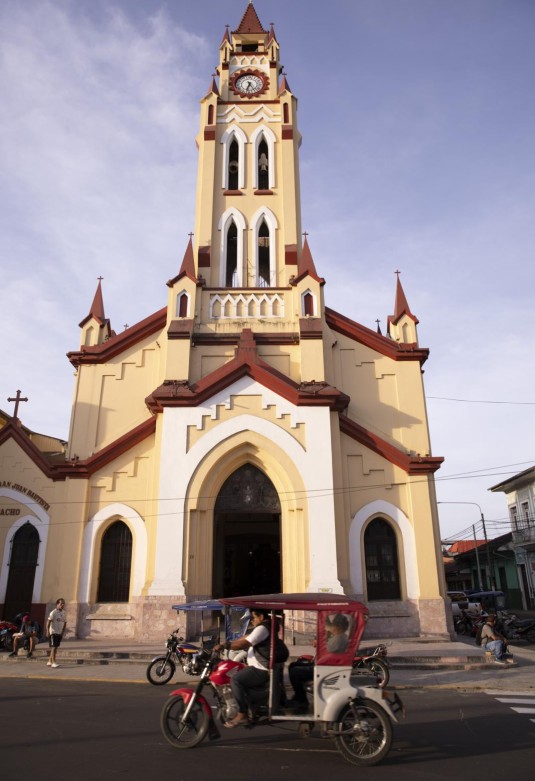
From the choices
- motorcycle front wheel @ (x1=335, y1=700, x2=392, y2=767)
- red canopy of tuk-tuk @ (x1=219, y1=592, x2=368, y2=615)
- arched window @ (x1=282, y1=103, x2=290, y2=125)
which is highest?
arched window @ (x1=282, y1=103, x2=290, y2=125)

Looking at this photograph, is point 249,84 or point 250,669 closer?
point 250,669

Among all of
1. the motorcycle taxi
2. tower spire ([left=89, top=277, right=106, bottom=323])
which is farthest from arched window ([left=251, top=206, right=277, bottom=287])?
the motorcycle taxi

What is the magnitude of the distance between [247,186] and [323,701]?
2103 centimetres

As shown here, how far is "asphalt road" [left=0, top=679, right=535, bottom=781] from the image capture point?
19.7 feet

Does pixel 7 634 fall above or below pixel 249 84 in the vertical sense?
below

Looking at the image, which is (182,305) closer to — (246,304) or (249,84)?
(246,304)

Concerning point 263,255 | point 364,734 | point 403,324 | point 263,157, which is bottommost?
point 364,734

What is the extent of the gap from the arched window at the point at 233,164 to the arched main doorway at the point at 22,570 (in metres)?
15.5

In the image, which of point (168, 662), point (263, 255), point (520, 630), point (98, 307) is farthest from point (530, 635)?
point (98, 307)

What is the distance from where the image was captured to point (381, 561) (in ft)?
59.4

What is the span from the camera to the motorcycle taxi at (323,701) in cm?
650

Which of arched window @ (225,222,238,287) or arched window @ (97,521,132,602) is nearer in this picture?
arched window @ (97,521,132,602)

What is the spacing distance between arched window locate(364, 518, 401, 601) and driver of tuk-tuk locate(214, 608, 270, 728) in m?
11.1

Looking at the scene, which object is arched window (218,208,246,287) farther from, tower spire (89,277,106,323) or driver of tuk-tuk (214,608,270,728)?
driver of tuk-tuk (214,608,270,728)
